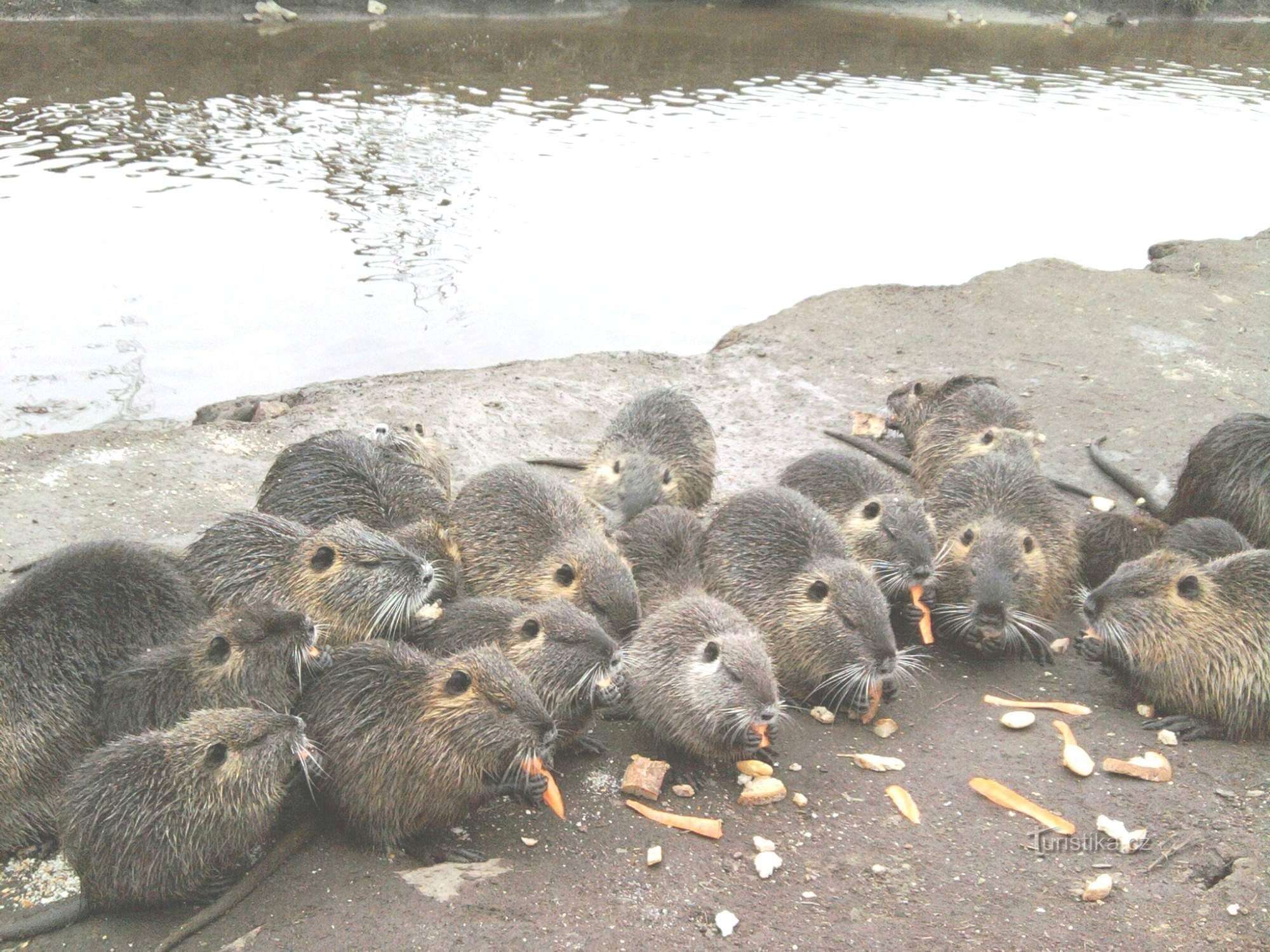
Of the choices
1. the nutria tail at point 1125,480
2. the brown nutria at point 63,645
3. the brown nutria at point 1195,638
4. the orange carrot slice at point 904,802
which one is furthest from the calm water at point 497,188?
the orange carrot slice at point 904,802

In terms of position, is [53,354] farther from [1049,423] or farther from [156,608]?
[1049,423]

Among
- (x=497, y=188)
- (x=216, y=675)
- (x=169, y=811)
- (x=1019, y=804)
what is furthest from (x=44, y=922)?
(x=497, y=188)

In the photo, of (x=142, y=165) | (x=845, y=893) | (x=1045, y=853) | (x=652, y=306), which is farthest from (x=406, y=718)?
(x=142, y=165)

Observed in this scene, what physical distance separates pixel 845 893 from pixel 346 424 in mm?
3795

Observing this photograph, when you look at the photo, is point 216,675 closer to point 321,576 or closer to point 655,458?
point 321,576

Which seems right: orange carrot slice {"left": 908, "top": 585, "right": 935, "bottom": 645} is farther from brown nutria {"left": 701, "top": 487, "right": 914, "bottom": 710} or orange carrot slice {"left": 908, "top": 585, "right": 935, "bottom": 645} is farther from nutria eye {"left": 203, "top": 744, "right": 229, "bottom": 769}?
nutria eye {"left": 203, "top": 744, "right": 229, "bottom": 769}

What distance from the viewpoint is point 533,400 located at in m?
6.39

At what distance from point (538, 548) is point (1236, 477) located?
116 inches

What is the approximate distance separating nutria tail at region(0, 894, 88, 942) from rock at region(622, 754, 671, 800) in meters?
1.47

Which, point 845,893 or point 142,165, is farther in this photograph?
point 142,165

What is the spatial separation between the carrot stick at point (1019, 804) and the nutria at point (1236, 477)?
205 cm

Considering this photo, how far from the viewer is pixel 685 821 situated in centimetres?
322

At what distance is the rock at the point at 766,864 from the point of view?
119 inches

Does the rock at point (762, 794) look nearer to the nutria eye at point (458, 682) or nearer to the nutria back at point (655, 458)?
the nutria eye at point (458, 682)
